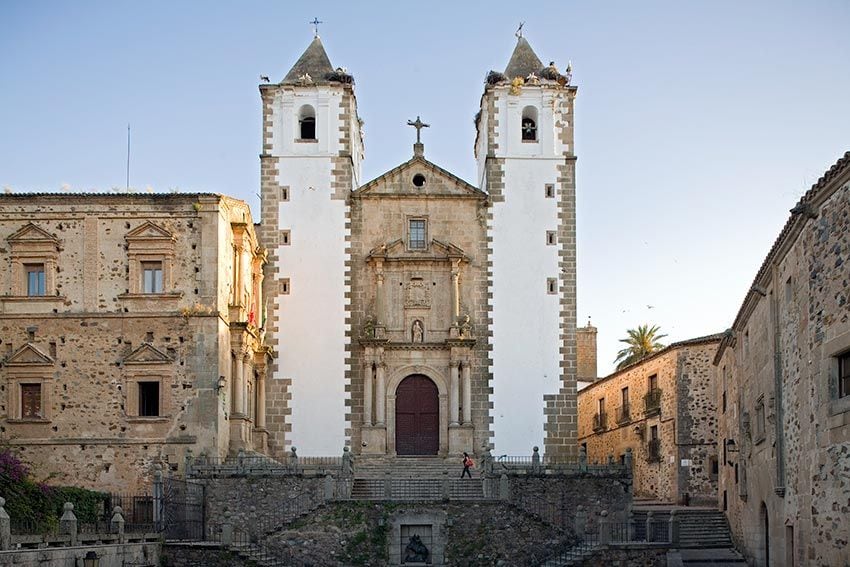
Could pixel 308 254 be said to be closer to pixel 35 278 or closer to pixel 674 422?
pixel 35 278

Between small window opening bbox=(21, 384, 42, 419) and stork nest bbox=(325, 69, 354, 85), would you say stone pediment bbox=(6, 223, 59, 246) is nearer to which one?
small window opening bbox=(21, 384, 42, 419)

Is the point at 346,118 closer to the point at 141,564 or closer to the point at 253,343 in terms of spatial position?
the point at 253,343

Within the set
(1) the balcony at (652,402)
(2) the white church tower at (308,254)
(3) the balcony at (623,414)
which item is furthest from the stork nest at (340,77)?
(3) the balcony at (623,414)

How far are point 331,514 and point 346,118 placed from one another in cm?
1394

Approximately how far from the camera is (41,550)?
21891 millimetres

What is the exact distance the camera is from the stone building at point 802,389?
1656 cm

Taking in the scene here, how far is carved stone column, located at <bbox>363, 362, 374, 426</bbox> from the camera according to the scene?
1382 inches

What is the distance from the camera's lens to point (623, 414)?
44.7m

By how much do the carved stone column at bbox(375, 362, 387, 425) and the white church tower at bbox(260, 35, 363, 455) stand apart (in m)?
0.96

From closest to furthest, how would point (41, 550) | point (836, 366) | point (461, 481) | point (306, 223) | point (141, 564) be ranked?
1. point (836, 366)
2. point (41, 550)
3. point (141, 564)
4. point (461, 481)
5. point (306, 223)

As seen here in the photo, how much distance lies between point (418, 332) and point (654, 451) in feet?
33.7

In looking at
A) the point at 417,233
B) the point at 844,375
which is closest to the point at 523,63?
the point at 417,233

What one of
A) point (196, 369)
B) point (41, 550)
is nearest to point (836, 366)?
point (41, 550)

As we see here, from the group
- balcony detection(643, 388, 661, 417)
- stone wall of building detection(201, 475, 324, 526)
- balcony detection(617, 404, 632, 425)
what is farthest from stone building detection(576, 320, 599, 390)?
stone wall of building detection(201, 475, 324, 526)
